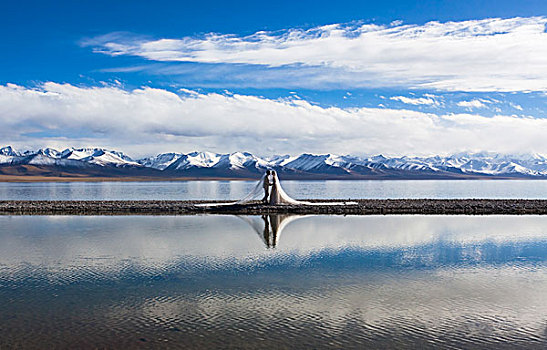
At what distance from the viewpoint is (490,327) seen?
30.7ft

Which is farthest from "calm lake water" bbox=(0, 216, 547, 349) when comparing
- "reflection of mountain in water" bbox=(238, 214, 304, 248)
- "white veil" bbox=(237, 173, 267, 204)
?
"white veil" bbox=(237, 173, 267, 204)

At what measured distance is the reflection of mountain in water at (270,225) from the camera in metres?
20.8

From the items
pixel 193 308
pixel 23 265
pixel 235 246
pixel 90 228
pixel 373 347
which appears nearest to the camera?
pixel 373 347

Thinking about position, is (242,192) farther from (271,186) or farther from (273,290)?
(273,290)

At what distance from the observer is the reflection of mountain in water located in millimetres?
20781

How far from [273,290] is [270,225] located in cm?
1434

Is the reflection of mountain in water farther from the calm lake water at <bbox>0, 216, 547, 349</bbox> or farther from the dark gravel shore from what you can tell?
the dark gravel shore

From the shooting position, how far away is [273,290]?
39.2ft

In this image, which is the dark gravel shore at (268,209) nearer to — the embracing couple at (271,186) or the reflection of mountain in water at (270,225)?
the embracing couple at (271,186)

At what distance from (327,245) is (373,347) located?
10.6 meters

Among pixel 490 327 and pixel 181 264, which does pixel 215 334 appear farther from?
pixel 181 264

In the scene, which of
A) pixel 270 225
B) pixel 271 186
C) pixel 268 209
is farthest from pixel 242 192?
pixel 270 225

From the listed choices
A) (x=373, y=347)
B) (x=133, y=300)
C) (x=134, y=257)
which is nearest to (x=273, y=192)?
(x=134, y=257)

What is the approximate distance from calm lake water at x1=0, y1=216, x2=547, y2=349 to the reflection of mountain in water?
0.31 metres
